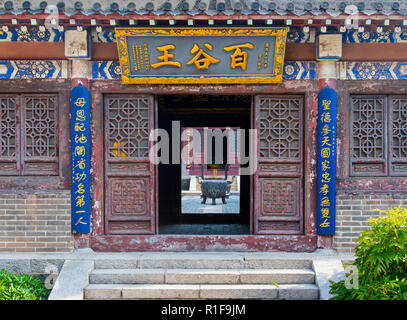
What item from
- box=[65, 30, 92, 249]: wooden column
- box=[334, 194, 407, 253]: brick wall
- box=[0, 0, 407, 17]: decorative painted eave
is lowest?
box=[334, 194, 407, 253]: brick wall

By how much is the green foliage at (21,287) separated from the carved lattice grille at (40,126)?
1868mm

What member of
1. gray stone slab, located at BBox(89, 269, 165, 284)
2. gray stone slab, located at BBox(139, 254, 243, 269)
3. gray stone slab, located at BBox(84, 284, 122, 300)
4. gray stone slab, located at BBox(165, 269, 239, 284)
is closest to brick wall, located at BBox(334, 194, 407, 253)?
gray stone slab, located at BBox(139, 254, 243, 269)

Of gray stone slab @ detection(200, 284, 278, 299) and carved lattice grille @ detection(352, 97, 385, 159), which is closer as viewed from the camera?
gray stone slab @ detection(200, 284, 278, 299)

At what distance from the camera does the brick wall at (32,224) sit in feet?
19.7

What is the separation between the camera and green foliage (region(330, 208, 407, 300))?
13.6 feet

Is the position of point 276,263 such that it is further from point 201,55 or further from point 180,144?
point 180,144

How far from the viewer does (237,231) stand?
7.73 metres

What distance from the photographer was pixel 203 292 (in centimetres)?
Result: 522

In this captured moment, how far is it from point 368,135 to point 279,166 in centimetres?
150

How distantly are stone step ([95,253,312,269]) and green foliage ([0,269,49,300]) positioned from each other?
84 cm

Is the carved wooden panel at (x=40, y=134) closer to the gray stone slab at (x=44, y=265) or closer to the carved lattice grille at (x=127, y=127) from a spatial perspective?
the carved lattice grille at (x=127, y=127)

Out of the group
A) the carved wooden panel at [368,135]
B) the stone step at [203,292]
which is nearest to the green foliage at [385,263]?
the stone step at [203,292]

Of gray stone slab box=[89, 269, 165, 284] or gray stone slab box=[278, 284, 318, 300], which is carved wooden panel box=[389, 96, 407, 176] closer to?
gray stone slab box=[278, 284, 318, 300]

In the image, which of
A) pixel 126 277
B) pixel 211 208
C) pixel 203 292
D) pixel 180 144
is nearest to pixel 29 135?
pixel 126 277
